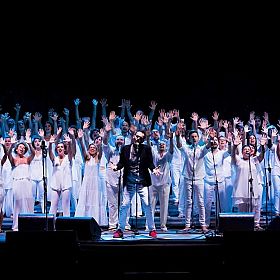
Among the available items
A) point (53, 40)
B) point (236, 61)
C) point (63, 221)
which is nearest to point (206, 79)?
point (236, 61)

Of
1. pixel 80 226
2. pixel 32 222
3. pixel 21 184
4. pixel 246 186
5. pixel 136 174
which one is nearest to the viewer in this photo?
pixel 80 226

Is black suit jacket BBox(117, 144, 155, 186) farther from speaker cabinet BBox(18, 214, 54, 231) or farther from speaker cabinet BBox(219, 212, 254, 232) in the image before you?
speaker cabinet BBox(18, 214, 54, 231)

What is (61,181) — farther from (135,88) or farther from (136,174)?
(135,88)

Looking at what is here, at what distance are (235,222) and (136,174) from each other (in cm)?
175

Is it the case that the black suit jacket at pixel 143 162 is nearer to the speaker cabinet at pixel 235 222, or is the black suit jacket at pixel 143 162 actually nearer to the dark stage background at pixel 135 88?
the speaker cabinet at pixel 235 222

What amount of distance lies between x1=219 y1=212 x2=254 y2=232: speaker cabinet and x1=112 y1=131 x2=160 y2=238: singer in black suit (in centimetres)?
130

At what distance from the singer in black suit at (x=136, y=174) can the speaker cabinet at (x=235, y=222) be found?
4.25ft

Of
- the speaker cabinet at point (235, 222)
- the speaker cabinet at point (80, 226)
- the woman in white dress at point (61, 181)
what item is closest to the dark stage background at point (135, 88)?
the woman in white dress at point (61, 181)

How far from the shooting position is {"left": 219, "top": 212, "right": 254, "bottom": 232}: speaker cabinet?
6.81 meters

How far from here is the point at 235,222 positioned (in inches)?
270

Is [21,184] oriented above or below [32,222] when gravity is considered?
above

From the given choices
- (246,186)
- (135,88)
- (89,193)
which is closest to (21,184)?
(89,193)

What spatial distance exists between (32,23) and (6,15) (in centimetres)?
67

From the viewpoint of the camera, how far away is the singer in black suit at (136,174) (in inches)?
305
